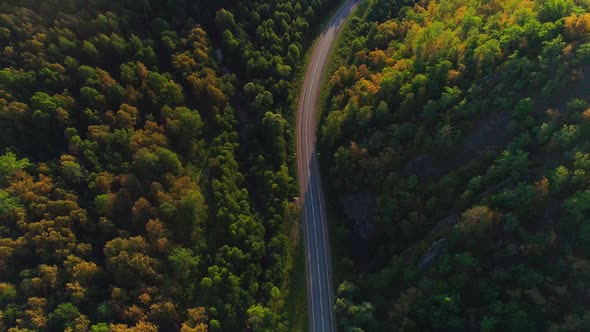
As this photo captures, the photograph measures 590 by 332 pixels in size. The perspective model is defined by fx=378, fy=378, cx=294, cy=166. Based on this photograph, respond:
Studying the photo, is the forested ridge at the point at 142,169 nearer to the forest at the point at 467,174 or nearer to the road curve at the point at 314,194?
→ the road curve at the point at 314,194

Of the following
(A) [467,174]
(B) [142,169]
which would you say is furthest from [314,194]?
(B) [142,169]

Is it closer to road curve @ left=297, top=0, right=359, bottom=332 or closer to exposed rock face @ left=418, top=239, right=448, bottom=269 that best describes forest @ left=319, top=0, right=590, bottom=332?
exposed rock face @ left=418, top=239, right=448, bottom=269

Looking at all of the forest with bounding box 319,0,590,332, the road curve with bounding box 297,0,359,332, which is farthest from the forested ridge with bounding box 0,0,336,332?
the forest with bounding box 319,0,590,332

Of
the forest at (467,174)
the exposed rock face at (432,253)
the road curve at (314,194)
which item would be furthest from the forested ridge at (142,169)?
the exposed rock face at (432,253)

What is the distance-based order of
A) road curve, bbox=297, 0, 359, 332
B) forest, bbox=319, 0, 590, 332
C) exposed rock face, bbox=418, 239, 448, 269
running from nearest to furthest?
forest, bbox=319, 0, 590, 332, exposed rock face, bbox=418, 239, 448, 269, road curve, bbox=297, 0, 359, 332

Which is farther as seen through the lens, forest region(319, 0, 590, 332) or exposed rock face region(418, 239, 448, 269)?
exposed rock face region(418, 239, 448, 269)

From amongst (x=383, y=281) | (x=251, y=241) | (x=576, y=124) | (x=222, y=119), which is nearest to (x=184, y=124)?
(x=222, y=119)

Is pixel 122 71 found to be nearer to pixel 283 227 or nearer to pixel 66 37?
pixel 66 37
